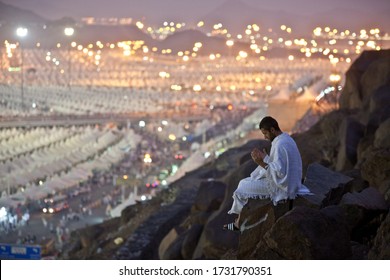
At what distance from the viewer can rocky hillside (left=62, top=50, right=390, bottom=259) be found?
3.78m

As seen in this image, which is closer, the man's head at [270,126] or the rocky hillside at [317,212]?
the rocky hillside at [317,212]

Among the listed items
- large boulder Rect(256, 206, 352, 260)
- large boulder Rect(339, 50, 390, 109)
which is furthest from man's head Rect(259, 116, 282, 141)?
large boulder Rect(339, 50, 390, 109)

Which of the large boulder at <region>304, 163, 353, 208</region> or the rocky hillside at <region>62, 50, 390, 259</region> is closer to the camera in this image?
the rocky hillside at <region>62, 50, 390, 259</region>

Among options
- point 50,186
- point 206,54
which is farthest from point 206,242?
point 206,54

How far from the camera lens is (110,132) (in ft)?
85.7

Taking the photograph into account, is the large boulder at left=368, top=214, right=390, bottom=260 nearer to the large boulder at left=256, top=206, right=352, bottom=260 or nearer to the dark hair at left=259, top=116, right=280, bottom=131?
the large boulder at left=256, top=206, right=352, bottom=260

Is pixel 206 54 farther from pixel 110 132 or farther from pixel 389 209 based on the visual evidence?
pixel 389 209

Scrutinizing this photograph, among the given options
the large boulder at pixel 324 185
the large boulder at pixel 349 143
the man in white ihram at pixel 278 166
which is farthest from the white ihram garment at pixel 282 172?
the large boulder at pixel 349 143

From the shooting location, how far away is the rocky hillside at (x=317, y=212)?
378cm

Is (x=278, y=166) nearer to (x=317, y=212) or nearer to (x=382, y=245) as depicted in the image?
(x=317, y=212)

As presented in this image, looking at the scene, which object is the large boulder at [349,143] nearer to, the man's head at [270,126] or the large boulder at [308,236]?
the man's head at [270,126]

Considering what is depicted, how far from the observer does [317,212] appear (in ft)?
12.3

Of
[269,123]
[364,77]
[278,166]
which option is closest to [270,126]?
[269,123]
